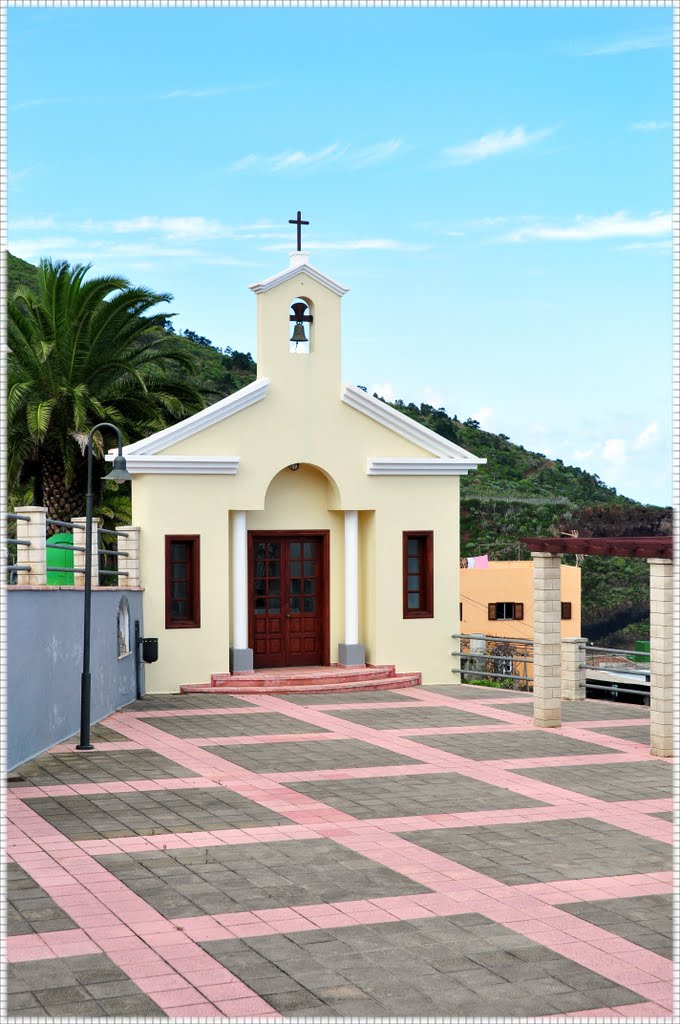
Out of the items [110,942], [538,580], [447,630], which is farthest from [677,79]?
[447,630]

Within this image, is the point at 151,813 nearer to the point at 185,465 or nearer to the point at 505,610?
the point at 185,465

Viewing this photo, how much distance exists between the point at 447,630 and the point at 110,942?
16615mm

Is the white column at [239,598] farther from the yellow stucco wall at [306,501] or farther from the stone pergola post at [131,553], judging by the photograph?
the stone pergola post at [131,553]

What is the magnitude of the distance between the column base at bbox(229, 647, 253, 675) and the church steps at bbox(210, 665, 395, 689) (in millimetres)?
118

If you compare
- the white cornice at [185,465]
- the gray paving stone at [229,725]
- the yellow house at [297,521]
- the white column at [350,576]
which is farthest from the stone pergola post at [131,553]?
the white column at [350,576]

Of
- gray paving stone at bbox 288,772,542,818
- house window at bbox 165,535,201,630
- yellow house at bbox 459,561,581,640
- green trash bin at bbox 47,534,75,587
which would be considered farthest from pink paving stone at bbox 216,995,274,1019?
yellow house at bbox 459,561,581,640

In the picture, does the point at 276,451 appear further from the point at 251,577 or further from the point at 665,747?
the point at 665,747

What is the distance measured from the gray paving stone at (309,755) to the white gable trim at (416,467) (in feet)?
25.4

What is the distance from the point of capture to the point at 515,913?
9750 mm

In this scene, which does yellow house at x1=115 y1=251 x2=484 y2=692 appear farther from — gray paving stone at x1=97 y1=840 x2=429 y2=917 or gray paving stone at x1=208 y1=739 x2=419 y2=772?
gray paving stone at x1=97 y1=840 x2=429 y2=917

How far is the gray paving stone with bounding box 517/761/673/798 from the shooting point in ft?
47.5

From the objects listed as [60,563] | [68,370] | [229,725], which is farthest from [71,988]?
[68,370]

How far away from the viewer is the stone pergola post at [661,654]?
54.1ft

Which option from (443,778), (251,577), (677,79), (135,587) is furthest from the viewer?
(251,577)
